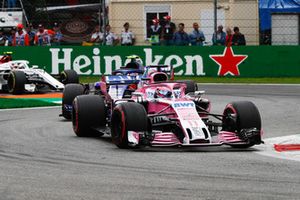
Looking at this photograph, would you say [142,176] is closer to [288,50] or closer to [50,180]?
[50,180]

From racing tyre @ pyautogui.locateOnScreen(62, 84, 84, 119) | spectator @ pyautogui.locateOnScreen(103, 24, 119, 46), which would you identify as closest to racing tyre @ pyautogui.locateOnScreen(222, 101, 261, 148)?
racing tyre @ pyautogui.locateOnScreen(62, 84, 84, 119)

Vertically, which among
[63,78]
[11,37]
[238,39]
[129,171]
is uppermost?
[11,37]

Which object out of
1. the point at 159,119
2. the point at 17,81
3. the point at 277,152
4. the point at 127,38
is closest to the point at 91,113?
the point at 159,119

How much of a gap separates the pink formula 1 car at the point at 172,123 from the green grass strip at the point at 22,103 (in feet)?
21.5

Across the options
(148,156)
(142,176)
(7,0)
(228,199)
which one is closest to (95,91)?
(148,156)

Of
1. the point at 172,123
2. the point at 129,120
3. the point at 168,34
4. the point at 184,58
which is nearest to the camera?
the point at 129,120

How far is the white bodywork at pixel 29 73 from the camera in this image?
22.1m

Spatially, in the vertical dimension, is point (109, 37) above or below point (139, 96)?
above

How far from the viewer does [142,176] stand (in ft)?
28.6

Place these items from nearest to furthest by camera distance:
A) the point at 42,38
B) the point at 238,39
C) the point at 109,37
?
the point at 238,39, the point at 109,37, the point at 42,38

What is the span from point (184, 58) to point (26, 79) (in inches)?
254

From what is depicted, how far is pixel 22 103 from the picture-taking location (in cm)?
1927

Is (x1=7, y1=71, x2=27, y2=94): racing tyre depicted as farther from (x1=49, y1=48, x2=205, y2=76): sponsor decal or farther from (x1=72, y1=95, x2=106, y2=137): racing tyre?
(x1=72, y1=95, x2=106, y2=137): racing tyre

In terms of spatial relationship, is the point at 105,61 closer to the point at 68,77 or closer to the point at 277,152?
the point at 68,77
